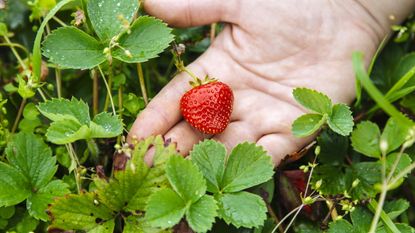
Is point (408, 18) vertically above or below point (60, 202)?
above

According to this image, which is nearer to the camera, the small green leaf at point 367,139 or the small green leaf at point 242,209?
the small green leaf at point 242,209

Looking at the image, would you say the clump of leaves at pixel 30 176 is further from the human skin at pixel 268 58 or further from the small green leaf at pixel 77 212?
the human skin at pixel 268 58

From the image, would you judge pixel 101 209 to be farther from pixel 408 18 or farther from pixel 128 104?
pixel 408 18

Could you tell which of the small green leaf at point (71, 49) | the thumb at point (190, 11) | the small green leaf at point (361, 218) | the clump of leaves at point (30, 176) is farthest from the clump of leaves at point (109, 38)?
the small green leaf at point (361, 218)

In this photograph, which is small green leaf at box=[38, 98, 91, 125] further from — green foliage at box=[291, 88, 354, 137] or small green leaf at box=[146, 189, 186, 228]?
green foliage at box=[291, 88, 354, 137]

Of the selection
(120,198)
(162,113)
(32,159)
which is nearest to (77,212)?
(120,198)

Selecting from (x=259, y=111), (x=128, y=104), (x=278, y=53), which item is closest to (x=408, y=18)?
(x=278, y=53)

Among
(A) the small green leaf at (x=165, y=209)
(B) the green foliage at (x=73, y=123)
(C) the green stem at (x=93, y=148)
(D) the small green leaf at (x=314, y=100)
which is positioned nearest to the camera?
(A) the small green leaf at (x=165, y=209)
